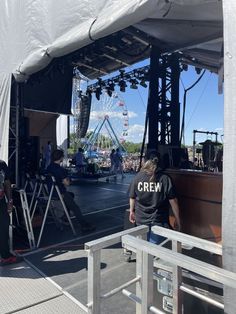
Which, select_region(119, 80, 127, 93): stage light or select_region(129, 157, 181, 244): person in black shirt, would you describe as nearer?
select_region(129, 157, 181, 244): person in black shirt

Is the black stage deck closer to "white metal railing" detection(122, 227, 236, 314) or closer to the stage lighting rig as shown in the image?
"white metal railing" detection(122, 227, 236, 314)

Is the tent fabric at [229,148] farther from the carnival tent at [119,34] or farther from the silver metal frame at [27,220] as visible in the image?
the silver metal frame at [27,220]

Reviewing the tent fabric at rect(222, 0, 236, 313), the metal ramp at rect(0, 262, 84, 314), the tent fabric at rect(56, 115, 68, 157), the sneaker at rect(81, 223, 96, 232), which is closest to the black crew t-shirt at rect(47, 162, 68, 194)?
the sneaker at rect(81, 223, 96, 232)

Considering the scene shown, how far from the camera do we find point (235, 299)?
64.4 inches

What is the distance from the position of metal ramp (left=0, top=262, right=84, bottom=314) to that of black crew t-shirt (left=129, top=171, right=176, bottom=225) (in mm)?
1231

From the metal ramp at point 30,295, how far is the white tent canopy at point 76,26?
2.05 m

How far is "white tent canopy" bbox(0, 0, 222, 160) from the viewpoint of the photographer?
114 inches

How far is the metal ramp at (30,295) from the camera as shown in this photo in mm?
2977

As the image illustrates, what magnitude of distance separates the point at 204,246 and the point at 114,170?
46.9ft

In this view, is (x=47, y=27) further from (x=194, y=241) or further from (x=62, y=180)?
(x=194, y=241)

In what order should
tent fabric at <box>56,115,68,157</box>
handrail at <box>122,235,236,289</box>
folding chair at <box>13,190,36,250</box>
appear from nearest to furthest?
handrail at <box>122,235,236,289</box>
folding chair at <box>13,190,36,250</box>
tent fabric at <box>56,115,68,157</box>

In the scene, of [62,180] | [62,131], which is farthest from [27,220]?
[62,131]

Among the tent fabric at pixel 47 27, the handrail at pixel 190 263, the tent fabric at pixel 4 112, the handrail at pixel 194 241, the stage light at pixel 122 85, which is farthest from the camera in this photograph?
the stage light at pixel 122 85

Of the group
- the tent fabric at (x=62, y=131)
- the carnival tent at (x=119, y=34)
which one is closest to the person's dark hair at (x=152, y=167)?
the carnival tent at (x=119, y=34)
